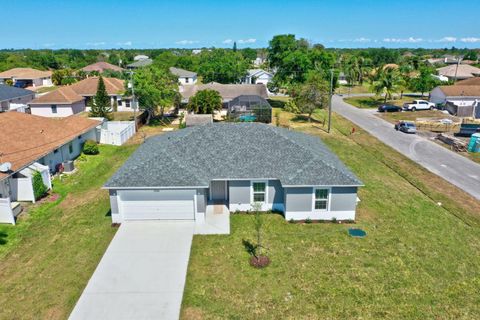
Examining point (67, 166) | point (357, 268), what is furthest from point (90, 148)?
point (357, 268)

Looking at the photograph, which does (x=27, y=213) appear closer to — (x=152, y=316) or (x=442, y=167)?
Answer: (x=152, y=316)

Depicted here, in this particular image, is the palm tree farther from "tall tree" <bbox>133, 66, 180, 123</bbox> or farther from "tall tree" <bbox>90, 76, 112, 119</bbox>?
"tall tree" <bbox>90, 76, 112, 119</bbox>

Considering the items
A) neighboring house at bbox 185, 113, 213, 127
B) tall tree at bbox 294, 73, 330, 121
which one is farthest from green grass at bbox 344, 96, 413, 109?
neighboring house at bbox 185, 113, 213, 127

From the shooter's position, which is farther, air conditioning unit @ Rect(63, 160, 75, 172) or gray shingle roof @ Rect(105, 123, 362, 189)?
air conditioning unit @ Rect(63, 160, 75, 172)

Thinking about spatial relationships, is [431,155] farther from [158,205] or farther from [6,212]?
[6,212]

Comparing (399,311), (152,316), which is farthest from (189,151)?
(399,311)

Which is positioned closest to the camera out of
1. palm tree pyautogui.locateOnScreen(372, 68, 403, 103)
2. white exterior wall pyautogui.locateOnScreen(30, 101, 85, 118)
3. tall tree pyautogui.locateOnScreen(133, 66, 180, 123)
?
tall tree pyautogui.locateOnScreen(133, 66, 180, 123)
